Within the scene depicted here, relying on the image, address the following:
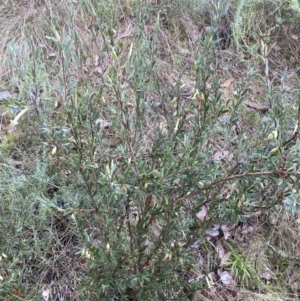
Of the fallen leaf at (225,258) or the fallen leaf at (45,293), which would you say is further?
the fallen leaf at (225,258)

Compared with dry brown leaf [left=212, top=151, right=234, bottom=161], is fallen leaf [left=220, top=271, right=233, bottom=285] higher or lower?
lower

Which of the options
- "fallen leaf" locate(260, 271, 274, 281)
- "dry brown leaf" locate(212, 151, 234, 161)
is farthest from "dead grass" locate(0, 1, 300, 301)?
"dry brown leaf" locate(212, 151, 234, 161)

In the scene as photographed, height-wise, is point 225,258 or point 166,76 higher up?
point 166,76

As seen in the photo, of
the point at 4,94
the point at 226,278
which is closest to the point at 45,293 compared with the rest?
the point at 226,278

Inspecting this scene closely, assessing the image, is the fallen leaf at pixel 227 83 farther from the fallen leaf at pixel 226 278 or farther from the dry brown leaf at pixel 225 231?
the fallen leaf at pixel 226 278

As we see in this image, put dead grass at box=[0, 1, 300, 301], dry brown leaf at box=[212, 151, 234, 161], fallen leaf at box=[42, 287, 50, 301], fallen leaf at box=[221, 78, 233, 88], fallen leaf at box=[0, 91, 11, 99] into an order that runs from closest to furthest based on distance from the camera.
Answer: dry brown leaf at box=[212, 151, 234, 161], fallen leaf at box=[42, 287, 50, 301], dead grass at box=[0, 1, 300, 301], fallen leaf at box=[0, 91, 11, 99], fallen leaf at box=[221, 78, 233, 88]

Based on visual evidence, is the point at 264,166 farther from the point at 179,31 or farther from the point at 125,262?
the point at 179,31

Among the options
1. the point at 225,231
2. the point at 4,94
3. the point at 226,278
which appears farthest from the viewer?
the point at 4,94

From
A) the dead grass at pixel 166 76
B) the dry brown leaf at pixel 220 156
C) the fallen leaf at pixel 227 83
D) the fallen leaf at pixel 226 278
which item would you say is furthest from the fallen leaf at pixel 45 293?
the fallen leaf at pixel 227 83

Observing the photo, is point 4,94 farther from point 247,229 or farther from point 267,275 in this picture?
point 267,275

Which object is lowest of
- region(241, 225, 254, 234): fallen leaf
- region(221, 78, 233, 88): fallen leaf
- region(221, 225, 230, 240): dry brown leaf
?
region(241, 225, 254, 234): fallen leaf

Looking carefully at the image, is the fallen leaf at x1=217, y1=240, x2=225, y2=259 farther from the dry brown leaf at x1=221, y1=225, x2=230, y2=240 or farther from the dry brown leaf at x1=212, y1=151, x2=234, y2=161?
the dry brown leaf at x1=212, y1=151, x2=234, y2=161

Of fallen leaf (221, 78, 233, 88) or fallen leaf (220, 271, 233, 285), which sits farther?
fallen leaf (221, 78, 233, 88)

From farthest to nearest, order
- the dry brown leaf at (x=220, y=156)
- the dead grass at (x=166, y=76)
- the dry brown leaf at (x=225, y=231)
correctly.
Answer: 1. the dry brown leaf at (x=225, y=231)
2. the dead grass at (x=166, y=76)
3. the dry brown leaf at (x=220, y=156)
